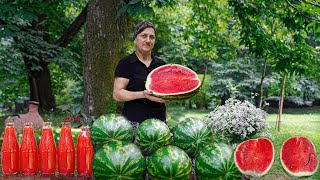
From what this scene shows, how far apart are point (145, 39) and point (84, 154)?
46.4 inches

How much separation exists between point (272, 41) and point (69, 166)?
545cm

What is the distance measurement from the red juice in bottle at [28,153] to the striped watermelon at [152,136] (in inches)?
28.2

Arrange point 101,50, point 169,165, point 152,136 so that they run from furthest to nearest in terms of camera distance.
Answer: point 101,50 < point 152,136 < point 169,165

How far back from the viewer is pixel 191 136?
2725 millimetres

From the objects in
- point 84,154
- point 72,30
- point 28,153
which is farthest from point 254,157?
point 72,30

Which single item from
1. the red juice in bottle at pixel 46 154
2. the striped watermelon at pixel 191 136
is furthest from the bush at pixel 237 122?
the red juice in bottle at pixel 46 154

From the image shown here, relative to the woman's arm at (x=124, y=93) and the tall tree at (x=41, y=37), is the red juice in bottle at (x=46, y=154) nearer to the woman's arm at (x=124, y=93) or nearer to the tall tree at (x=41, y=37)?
the woman's arm at (x=124, y=93)

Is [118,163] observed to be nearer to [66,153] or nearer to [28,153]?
[66,153]

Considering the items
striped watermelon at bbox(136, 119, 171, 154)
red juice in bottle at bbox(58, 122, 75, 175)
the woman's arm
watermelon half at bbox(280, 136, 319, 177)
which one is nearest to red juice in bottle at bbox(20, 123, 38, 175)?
red juice in bottle at bbox(58, 122, 75, 175)

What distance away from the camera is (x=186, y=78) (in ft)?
10.1

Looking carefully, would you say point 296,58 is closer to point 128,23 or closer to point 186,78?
point 128,23

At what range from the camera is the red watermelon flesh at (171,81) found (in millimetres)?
2959

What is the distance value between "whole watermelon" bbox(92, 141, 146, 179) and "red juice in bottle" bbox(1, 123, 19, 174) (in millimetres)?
577

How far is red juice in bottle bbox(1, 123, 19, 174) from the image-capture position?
256 centimetres
